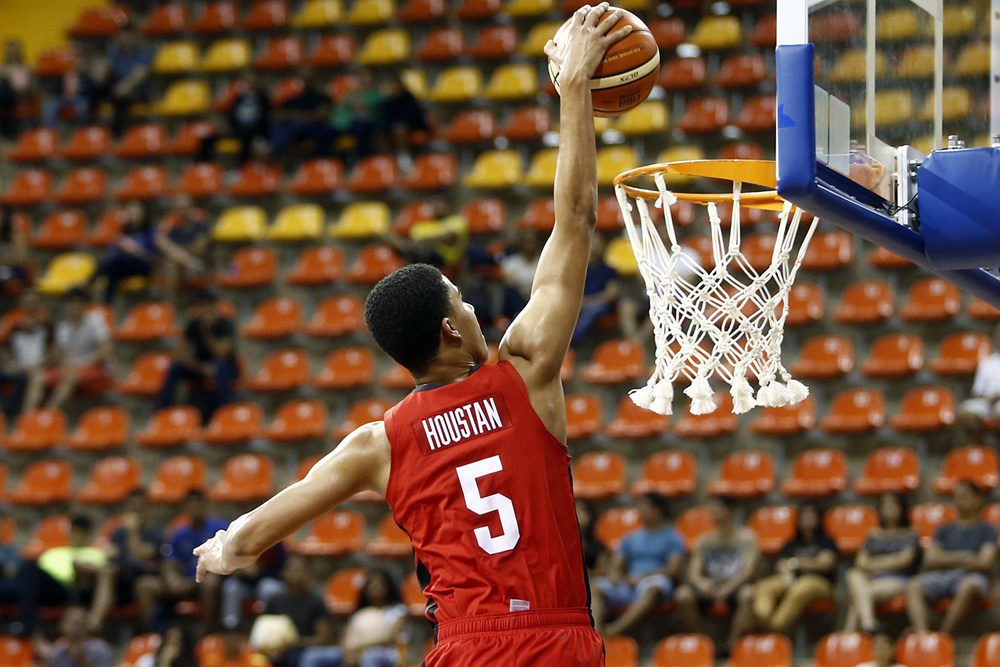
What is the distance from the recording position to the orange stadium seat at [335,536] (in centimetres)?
1056

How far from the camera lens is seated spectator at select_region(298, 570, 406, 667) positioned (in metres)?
8.88

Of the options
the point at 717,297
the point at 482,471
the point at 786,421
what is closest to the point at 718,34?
the point at 786,421

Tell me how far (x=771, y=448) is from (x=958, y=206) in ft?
21.8

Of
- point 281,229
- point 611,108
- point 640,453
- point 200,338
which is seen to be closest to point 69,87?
point 281,229

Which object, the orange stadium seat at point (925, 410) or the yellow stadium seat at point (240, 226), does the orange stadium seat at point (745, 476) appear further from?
the yellow stadium seat at point (240, 226)

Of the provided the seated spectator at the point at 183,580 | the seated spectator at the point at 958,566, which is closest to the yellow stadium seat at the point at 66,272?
the seated spectator at the point at 183,580

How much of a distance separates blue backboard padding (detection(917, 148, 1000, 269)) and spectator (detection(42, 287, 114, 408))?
9533 millimetres

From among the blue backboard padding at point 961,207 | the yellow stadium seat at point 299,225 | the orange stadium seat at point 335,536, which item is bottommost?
the orange stadium seat at point 335,536

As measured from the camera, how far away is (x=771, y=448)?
1030 cm

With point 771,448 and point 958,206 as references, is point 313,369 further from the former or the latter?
point 958,206

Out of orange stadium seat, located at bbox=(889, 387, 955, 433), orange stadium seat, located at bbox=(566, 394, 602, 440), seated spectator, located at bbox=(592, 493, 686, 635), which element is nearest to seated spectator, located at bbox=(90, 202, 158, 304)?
orange stadium seat, located at bbox=(566, 394, 602, 440)

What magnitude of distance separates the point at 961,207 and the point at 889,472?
20.2ft

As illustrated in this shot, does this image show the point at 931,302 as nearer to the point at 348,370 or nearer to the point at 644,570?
the point at 644,570

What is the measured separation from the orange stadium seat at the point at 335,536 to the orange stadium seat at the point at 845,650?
3714mm
